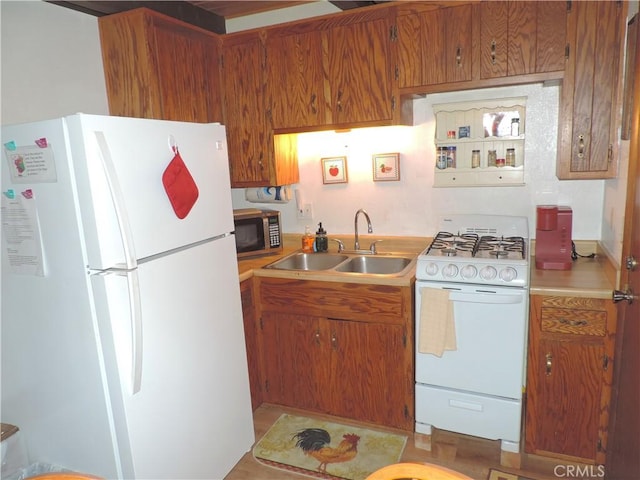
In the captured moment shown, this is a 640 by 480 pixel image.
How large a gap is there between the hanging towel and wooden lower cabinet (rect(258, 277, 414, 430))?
10cm

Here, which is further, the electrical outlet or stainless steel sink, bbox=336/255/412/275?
the electrical outlet

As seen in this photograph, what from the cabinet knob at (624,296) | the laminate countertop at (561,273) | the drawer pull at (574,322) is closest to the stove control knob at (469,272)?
the laminate countertop at (561,273)

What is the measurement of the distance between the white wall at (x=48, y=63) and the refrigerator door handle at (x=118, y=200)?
0.87 meters

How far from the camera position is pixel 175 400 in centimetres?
177

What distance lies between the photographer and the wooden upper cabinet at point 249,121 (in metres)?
2.71

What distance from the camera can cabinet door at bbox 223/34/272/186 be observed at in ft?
8.89

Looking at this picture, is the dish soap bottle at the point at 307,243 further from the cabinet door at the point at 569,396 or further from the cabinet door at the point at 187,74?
the cabinet door at the point at 569,396

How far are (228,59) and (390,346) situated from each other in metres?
1.95

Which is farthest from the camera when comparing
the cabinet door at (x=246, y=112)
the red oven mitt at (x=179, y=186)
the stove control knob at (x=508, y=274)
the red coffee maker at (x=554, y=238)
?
the cabinet door at (x=246, y=112)

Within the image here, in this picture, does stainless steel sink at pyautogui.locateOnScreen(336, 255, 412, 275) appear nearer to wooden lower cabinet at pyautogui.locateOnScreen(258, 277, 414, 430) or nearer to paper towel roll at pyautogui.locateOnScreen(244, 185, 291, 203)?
wooden lower cabinet at pyautogui.locateOnScreen(258, 277, 414, 430)

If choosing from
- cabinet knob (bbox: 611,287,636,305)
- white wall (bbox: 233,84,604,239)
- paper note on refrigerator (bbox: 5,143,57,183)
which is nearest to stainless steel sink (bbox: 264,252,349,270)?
white wall (bbox: 233,84,604,239)

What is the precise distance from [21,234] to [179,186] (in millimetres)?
549

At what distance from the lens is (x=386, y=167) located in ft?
9.34

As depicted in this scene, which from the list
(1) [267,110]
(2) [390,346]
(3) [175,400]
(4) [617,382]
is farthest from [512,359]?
(1) [267,110]
